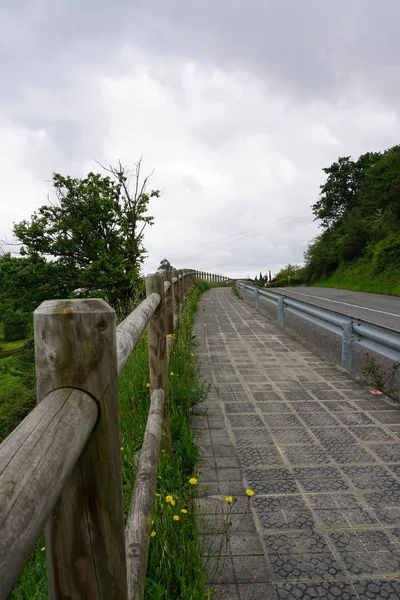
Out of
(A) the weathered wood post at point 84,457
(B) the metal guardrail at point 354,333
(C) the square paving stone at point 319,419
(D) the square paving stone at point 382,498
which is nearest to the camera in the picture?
(A) the weathered wood post at point 84,457

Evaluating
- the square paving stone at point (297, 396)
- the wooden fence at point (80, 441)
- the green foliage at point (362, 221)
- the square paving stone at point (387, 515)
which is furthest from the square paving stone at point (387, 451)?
the green foliage at point (362, 221)

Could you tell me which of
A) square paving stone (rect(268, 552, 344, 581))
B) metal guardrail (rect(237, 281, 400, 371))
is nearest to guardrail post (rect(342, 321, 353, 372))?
metal guardrail (rect(237, 281, 400, 371))

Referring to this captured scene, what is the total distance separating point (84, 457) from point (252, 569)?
1.58m

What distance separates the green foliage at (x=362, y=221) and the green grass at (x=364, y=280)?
1.18ft

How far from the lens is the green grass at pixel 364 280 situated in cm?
2181

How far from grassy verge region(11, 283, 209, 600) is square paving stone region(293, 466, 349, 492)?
78 centimetres

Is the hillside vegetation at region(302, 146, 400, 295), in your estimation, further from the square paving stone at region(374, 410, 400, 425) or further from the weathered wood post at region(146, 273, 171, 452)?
the weathered wood post at region(146, 273, 171, 452)

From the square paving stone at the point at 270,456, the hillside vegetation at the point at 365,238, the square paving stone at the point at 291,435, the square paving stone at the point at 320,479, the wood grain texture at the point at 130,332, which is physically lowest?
the square paving stone at the point at 320,479

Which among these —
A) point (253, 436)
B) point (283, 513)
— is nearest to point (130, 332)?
point (283, 513)

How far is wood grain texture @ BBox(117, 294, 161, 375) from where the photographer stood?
58.2 inches

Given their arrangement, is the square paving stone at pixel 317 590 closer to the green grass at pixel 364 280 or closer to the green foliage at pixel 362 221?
the green grass at pixel 364 280

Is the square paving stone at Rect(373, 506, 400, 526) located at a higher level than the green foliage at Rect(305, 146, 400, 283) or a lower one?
lower

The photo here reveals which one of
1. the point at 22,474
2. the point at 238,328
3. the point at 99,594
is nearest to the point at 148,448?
the point at 99,594

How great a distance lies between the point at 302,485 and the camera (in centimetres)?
298
